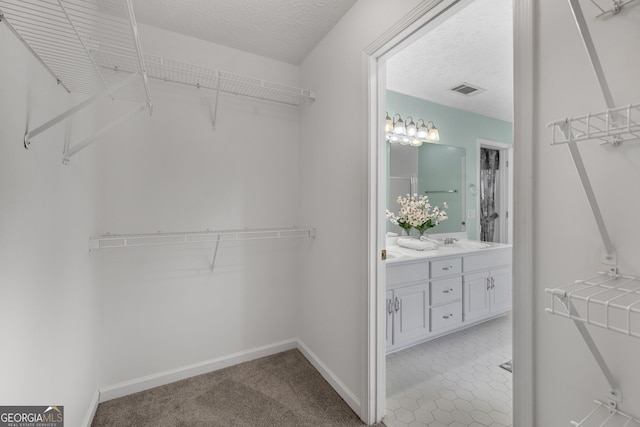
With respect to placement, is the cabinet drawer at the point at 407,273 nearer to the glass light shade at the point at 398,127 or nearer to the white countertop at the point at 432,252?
the white countertop at the point at 432,252

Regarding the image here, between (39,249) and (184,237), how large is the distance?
39.7 inches

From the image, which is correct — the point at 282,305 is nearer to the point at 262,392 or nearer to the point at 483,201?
the point at 262,392

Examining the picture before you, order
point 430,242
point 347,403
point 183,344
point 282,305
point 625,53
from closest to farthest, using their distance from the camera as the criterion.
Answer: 1. point 625,53
2. point 347,403
3. point 183,344
4. point 282,305
5. point 430,242

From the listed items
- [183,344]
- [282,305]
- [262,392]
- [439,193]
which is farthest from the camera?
[439,193]

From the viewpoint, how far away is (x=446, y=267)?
256cm

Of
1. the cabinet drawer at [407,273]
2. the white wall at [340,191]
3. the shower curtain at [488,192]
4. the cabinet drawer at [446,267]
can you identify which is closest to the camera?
the white wall at [340,191]

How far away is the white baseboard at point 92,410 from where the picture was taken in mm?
1547

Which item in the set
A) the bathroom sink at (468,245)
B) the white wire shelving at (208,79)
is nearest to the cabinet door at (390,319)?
the bathroom sink at (468,245)

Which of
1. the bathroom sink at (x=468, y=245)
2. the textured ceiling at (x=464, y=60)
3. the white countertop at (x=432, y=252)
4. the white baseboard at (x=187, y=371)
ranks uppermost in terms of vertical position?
the textured ceiling at (x=464, y=60)

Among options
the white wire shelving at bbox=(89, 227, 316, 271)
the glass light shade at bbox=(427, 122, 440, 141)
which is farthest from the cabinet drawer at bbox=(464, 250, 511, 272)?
the white wire shelving at bbox=(89, 227, 316, 271)

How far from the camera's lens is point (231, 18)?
1.84 m

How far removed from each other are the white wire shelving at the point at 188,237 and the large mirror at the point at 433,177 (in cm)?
133

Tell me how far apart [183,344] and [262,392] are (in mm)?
699

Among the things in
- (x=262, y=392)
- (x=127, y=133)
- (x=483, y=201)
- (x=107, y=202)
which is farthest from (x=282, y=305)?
(x=483, y=201)
